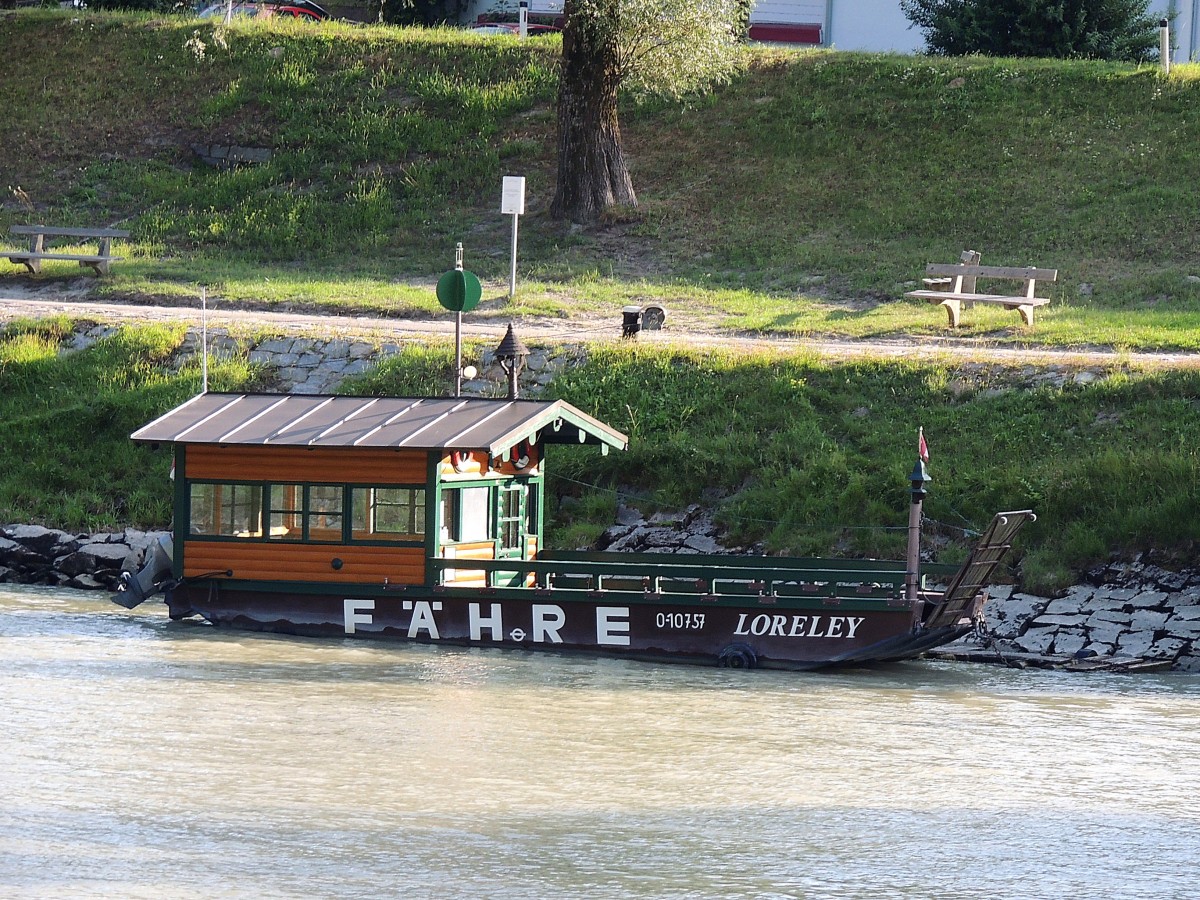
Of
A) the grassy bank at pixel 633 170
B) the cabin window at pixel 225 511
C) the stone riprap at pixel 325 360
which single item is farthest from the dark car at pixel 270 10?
the cabin window at pixel 225 511

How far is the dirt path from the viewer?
27219 mm

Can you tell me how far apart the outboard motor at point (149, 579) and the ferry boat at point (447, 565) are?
0.02 metres

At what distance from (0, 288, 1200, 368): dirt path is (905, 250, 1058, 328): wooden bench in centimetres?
72

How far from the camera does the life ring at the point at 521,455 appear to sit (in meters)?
Result: 22.6

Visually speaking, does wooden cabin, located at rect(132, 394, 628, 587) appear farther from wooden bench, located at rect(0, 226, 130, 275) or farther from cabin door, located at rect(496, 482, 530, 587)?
wooden bench, located at rect(0, 226, 130, 275)

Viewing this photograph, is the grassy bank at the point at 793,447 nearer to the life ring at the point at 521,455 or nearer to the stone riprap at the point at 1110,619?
the stone riprap at the point at 1110,619

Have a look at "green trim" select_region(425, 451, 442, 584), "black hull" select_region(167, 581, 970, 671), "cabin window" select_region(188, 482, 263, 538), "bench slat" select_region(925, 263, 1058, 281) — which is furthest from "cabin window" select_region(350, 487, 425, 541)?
"bench slat" select_region(925, 263, 1058, 281)

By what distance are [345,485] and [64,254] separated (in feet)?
55.3

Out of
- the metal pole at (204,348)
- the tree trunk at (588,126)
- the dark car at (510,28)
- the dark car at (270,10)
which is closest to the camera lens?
the metal pole at (204,348)

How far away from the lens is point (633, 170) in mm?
40719

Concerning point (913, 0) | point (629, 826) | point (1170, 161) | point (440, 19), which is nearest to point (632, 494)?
point (629, 826)

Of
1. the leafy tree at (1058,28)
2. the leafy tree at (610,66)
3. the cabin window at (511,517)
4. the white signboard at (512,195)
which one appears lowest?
the cabin window at (511,517)

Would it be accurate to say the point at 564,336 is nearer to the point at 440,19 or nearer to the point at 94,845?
the point at 94,845

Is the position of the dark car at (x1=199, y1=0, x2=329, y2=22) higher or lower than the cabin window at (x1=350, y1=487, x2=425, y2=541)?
higher
